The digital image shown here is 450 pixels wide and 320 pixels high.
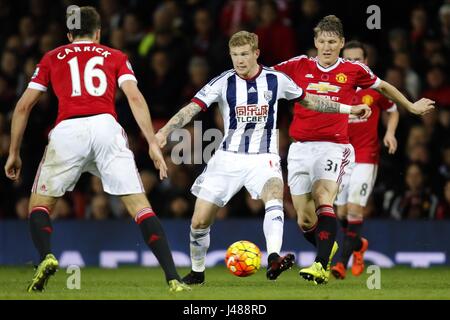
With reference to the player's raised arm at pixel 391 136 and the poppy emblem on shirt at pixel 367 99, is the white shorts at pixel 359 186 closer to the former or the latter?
the player's raised arm at pixel 391 136

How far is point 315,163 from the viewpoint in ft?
32.5

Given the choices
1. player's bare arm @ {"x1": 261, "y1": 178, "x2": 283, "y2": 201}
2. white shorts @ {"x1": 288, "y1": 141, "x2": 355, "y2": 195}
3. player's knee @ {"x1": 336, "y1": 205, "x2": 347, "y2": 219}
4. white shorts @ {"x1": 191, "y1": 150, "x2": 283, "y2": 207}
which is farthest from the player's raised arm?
player's bare arm @ {"x1": 261, "y1": 178, "x2": 283, "y2": 201}

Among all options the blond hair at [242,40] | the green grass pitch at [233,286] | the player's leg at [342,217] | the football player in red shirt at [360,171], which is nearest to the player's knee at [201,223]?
the green grass pitch at [233,286]

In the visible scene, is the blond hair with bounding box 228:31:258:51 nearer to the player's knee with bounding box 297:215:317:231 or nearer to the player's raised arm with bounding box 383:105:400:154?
the player's knee with bounding box 297:215:317:231

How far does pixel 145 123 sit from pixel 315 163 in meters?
2.25

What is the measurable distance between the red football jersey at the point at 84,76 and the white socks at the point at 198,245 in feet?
4.90

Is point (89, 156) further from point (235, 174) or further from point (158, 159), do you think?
point (235, 174)

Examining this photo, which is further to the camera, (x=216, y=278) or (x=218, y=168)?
(x=216, y=278)

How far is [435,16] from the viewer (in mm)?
14828

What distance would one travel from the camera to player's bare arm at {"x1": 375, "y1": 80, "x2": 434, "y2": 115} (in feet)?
31.6

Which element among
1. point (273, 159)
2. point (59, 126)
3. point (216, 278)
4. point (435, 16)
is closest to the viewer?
point (59, 126)

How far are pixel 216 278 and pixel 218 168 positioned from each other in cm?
184

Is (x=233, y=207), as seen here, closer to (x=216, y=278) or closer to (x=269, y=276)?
(x=216, y=278)
